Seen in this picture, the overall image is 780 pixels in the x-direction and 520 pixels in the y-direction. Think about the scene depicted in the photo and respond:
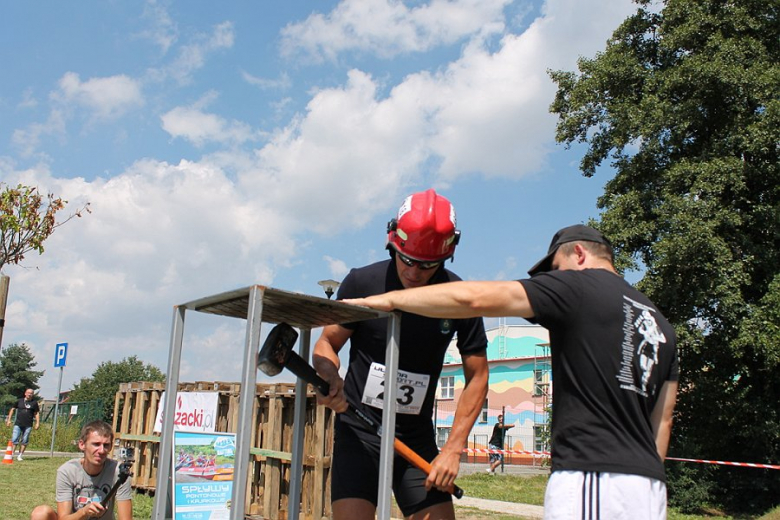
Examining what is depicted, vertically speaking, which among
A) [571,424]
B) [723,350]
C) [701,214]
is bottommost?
[571,424]

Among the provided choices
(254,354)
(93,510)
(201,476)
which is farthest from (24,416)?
(254,354)

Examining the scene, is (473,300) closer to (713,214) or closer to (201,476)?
(201,476)

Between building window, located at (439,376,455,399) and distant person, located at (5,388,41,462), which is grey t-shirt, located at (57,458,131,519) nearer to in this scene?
distant person, located at (5,388,41,462)

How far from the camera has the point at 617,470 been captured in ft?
7.30

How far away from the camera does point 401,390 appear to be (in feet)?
10.1

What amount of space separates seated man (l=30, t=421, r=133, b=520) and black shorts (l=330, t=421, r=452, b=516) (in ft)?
8.82

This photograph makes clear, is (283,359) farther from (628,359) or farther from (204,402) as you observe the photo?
(204,402)

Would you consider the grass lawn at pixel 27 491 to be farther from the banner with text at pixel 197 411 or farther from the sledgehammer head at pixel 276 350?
the sledgehammer head at pixel 276 350

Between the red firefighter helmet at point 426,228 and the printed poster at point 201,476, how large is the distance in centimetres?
482

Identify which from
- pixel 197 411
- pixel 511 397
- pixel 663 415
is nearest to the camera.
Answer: pixel 663 415

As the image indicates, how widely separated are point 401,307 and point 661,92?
54.0 ft

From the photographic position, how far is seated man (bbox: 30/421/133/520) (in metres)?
5.07

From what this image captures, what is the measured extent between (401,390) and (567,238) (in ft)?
3.16

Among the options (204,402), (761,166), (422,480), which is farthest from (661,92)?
(422,480)
